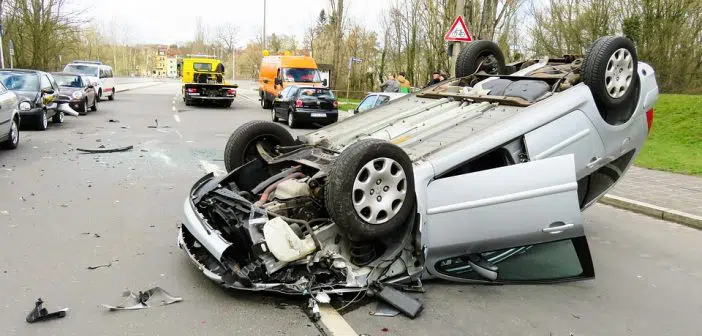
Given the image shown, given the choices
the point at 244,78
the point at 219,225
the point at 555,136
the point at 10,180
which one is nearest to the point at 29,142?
the point at 10,180

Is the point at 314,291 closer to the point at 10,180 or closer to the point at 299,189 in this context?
the point at 299,189

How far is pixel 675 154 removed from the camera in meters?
12.1

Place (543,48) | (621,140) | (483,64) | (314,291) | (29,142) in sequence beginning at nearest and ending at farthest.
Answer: (314,291) < (621,140) < (483,64) < (29,142) < (543,48)

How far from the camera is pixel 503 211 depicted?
13.1 ft

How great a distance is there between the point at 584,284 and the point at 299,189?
244 cm

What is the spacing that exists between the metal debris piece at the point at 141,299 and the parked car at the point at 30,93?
443 inches

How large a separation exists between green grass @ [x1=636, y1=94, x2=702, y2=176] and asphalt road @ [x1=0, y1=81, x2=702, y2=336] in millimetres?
4423

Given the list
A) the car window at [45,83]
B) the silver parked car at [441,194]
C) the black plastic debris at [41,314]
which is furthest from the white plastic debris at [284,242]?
the car window at [45,83]

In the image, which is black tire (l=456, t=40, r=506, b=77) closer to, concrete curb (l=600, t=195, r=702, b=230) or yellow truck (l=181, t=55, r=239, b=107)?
concrete curb (l=600, t=195, r=702, b=230)

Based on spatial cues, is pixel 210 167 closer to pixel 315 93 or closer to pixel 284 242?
pixel 284 242

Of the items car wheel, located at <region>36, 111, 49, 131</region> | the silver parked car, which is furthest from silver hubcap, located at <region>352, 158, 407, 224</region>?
car wheel, located at <region>36, 111, 49, 131</region>

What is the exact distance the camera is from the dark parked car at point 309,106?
18000 mm

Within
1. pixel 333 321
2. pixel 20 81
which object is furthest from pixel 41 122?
pixel 333 321

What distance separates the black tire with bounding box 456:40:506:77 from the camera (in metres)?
6.36
